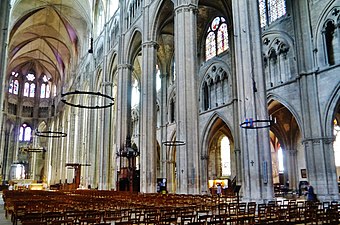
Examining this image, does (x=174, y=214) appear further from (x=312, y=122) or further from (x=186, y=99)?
(x=312, y=122)

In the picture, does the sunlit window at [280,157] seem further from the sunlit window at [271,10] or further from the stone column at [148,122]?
the stone column at [148,122]

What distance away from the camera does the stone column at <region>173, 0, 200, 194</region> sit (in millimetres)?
16764

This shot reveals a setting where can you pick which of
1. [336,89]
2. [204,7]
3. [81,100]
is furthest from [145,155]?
[81,100]

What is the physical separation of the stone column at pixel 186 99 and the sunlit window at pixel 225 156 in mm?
13031

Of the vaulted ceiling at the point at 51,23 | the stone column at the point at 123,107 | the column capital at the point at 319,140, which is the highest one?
the vaulted ceiling at the point at 51,23

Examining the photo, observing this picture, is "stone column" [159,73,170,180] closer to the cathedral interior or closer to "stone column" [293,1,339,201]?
the cathedral interior

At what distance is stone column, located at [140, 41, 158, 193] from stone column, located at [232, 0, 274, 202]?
28.1 ft

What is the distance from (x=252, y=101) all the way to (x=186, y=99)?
4.61 meters

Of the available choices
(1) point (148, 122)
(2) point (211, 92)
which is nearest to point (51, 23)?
(2) point (211, 92)

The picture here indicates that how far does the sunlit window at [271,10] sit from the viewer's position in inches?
806

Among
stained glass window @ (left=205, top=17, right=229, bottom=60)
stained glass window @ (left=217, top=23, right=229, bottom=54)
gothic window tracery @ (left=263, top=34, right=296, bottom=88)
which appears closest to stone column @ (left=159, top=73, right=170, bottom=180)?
stained glass window @ (left=205, top=17, right=229, bottom=60)

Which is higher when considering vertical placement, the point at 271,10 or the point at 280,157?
the point at 271,10

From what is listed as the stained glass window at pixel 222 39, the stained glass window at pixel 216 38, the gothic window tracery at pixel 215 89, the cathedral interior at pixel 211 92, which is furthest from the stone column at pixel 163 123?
the stained glass window at pixel 222 39

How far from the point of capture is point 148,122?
22.3 metres
